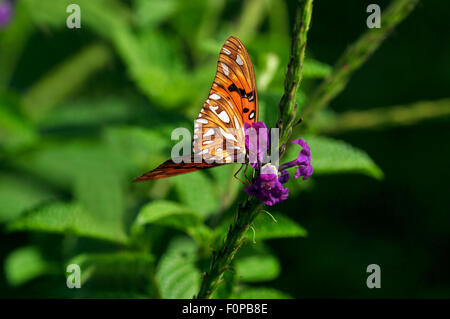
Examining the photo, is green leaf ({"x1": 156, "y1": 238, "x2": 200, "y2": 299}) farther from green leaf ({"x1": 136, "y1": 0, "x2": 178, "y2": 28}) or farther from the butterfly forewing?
green leaf ({"x1": 136, "y1": 0, "x2": 178, "y2": 28})

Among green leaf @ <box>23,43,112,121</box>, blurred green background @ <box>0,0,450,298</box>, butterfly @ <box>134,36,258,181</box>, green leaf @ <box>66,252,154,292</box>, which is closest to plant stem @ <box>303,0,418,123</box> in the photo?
blurred green background @ <box>0,0,450,298</box>

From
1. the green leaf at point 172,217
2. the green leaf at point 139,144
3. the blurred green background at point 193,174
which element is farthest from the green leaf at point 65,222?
the green leaf at point 139,144

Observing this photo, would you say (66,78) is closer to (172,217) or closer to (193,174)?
(193,174)

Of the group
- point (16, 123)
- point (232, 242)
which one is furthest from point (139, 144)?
point (232, 242)

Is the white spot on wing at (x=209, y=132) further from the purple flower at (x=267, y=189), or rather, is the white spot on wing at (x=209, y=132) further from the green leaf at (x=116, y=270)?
the green leaf at (x=116, y=270)
